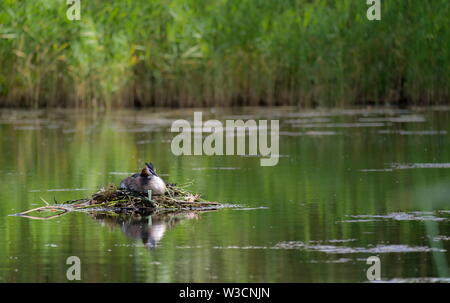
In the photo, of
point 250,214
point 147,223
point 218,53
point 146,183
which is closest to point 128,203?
point 146,183

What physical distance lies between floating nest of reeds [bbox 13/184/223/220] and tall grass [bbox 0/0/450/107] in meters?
16.6

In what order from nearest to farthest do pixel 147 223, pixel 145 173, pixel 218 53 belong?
pixel 147 223
pixel 145 173
pixel 218 53

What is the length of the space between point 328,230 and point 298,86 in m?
19.3

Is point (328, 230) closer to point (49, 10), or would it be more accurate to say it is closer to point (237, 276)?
point (237, 276)

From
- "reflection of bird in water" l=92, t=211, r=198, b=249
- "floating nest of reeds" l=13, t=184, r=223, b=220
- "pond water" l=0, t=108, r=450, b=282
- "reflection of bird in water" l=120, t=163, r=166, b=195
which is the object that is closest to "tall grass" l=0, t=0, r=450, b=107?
"pond water" l=0, t=108, r=450, b=282

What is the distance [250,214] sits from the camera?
1102 cm

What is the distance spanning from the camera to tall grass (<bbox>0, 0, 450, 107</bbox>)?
28062 mm

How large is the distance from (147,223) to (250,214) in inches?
39.8

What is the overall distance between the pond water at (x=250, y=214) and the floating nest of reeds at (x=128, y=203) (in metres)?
0.26

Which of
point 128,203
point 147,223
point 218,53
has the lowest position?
point 147,223

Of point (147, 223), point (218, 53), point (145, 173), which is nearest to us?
point (147, 223)

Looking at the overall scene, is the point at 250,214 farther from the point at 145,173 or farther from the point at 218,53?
the point at 218,53

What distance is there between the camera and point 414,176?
1437 centimetres

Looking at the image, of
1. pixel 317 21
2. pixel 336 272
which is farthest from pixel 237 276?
pixel 317 21
